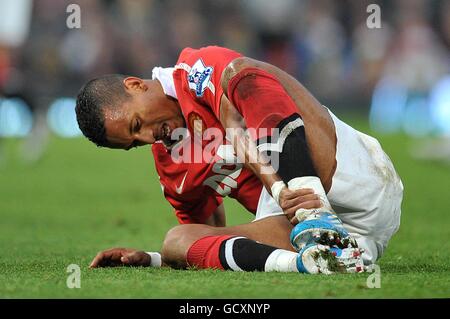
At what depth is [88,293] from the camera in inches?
154

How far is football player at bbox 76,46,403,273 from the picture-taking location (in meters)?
4.29

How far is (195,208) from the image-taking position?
17.6 feet

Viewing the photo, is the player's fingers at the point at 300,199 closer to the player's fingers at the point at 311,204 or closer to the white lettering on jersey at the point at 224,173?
the player's fingers at the point at 311,204

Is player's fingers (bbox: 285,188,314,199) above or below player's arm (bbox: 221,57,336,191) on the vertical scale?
below

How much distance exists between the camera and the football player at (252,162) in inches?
169

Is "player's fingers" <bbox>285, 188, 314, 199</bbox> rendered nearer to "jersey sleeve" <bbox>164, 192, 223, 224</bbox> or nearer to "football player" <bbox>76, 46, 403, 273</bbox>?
"football player" <bbox>76, 46, 403, 273</bbox>

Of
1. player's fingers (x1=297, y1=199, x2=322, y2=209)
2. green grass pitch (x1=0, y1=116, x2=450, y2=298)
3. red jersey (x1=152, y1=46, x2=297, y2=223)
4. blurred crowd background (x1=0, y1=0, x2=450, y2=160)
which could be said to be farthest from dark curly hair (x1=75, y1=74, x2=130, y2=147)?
blurred crowd background (x1=0, y1=0, x2=450, y2=160)

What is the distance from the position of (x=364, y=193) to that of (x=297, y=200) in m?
0.60

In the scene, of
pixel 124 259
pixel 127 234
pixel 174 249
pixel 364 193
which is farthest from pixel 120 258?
pixel 127 234

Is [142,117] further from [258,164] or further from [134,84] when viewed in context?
[258,164]

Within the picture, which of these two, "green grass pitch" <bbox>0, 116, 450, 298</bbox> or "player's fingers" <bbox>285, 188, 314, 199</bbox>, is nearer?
"green grass pitch" <bbox>0, 116, 450, 298</bbox>

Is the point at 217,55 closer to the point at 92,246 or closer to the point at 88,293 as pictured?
the point at 88,293

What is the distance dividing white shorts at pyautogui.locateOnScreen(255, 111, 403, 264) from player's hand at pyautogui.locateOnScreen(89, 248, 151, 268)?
2.07 ft

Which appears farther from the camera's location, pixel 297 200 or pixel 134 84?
pixel 134 84
